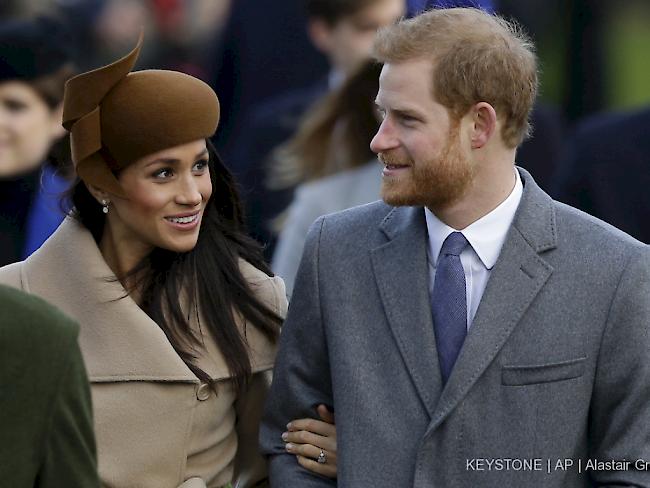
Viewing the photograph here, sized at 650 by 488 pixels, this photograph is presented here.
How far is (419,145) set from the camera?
322 cm

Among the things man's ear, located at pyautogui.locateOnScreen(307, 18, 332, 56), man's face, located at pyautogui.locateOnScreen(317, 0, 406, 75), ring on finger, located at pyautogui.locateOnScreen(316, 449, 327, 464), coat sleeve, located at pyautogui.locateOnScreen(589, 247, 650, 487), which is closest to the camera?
coat sleeve, located at pyautogui.locateOnScreen(589, 247, 650, 487)

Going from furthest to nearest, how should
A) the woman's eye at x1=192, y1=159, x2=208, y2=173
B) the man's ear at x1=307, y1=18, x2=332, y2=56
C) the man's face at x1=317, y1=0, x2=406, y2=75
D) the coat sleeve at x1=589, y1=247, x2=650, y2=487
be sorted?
1. the man's ear at x1=307, y1=18, x2=332, y2=56
2. the man's face at x1=317, y1=0, x2=406, y2=75
3. the woman's eye at x1=192, y1=159, x2=208, y2=173
4. the coat sleeve at x1=589, y1=247, x2=650, y2=487

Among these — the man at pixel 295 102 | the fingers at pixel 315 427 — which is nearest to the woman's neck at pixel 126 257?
the fingers at pixel 315 427

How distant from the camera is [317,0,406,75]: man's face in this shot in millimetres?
5449

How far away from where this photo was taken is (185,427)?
11.2 feet

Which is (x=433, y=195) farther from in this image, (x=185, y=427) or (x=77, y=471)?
(x=77, y=471)

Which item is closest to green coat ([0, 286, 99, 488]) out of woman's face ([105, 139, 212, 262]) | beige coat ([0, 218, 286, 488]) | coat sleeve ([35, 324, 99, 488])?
coat sleeve ([35, 324, 99, 488])

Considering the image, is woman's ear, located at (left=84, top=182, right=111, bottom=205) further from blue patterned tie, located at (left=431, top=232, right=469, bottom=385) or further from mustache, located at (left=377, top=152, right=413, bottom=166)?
blue patterned tie, located at (left=431, top=232, right=469, bottom=385)

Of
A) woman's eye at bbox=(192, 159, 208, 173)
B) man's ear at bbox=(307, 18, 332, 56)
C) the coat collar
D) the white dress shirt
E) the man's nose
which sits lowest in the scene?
the coat collar

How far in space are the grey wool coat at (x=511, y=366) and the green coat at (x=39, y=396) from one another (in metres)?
0.98

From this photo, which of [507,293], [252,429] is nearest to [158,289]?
[252,429]

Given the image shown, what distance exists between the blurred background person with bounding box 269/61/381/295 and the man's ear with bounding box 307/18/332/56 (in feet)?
0.51

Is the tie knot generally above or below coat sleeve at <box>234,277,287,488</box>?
above

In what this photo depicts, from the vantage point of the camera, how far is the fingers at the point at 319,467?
3363mm
